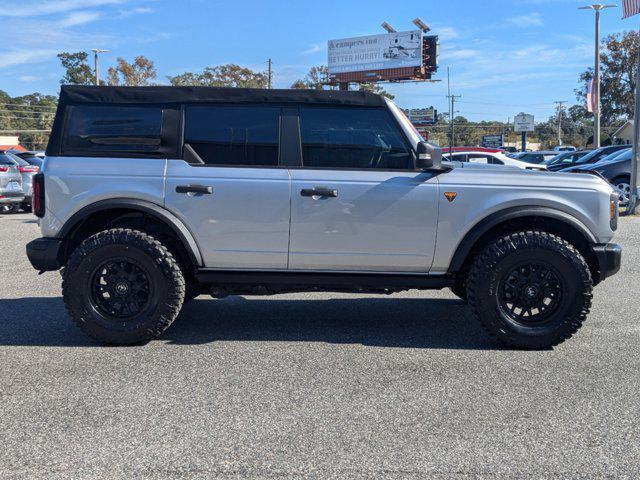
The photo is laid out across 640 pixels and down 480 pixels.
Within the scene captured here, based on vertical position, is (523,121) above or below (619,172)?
above

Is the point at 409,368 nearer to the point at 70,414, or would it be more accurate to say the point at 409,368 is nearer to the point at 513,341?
the point at 513,341

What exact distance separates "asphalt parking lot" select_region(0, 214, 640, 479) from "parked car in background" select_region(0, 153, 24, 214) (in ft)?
33.5

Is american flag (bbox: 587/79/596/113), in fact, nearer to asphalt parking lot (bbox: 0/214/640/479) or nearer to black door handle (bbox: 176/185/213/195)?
asphalt parking lot (bbox: 0/214/640/479)

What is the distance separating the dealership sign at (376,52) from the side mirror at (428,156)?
4506 cm

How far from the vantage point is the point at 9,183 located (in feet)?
51.4

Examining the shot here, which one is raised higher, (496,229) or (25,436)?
(496,229)

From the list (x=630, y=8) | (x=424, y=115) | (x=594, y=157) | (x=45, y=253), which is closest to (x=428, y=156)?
(x=45, y=253)

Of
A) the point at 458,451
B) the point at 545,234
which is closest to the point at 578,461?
the point at 458,451

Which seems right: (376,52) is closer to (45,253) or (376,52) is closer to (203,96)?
(203,96)

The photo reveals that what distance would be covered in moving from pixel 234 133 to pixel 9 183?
40.3ft

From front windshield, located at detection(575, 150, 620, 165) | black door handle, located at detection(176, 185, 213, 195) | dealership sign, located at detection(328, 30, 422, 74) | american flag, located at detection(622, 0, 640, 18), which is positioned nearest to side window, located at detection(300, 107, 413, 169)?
black door handle, located at detection(176, 185, 213, 195)

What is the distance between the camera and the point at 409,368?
477 cm

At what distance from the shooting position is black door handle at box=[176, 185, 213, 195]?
516 cm

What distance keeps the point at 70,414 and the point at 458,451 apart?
2.23 metres
